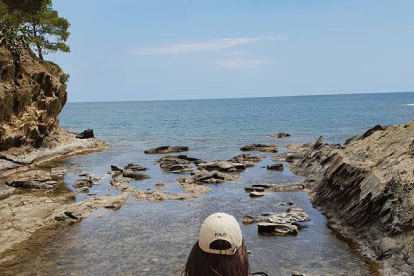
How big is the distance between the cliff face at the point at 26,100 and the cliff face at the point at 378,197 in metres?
30.7

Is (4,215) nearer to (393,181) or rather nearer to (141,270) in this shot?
(141,270)

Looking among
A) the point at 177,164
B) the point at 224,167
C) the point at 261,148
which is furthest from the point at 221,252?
the point at 261,148

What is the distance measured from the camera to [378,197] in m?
18.0

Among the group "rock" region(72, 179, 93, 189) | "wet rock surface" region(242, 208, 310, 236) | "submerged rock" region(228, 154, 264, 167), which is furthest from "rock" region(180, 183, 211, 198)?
"submerged rock" region(228, 154, 264, 167)

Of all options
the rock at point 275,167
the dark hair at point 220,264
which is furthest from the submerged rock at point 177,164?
the dark hair at point 220,264

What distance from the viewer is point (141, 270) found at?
50.6ft

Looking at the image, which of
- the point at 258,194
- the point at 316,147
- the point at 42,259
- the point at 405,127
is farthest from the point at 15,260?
the point at 316,147

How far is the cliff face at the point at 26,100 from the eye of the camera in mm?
38781

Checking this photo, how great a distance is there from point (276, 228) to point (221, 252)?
16.7m

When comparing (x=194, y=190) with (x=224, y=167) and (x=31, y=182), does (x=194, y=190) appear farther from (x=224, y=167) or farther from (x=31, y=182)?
(x=31, y=182)

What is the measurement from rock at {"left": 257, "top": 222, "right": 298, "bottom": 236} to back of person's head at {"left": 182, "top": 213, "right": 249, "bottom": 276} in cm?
1618

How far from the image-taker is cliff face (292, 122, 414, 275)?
50.4ft

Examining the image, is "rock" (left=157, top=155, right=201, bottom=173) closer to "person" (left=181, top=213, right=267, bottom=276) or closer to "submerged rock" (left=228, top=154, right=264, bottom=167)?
"submerged rock" (left=228, top=154, right=264, bottom=167)

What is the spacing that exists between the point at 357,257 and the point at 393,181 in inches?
156
